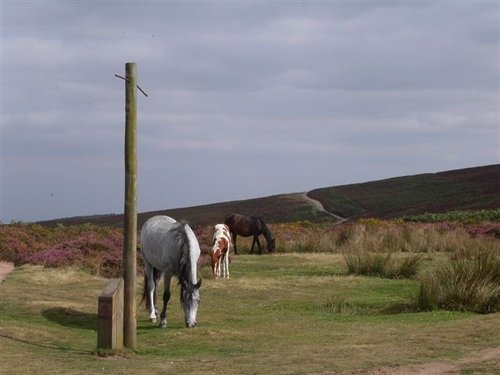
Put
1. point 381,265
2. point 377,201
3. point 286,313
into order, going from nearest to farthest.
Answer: point 286,313 < point 381,265 < point 377,201

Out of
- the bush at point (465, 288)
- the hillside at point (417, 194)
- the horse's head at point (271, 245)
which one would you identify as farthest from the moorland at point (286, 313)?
the hillside at point (417, 194)

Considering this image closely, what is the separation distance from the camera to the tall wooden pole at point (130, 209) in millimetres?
12617

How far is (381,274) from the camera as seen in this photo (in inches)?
874

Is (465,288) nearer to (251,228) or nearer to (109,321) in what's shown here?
(109,321)

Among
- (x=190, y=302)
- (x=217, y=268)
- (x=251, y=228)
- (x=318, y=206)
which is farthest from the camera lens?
(x=318, y=206)

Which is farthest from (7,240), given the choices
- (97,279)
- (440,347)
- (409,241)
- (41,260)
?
(440,347)

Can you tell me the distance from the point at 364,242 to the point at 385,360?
1893 cm

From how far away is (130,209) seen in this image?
12672mm

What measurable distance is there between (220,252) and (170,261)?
748 cm

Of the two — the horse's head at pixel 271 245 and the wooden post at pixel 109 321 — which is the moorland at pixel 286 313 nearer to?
the wooden post at pixel 109 321

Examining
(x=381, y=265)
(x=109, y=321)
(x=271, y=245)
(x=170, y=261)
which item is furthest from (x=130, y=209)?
(x=271, y=245)

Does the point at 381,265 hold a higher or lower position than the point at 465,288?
higher

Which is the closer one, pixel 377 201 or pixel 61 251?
pixel 61 251

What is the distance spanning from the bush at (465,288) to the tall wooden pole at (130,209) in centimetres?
639
